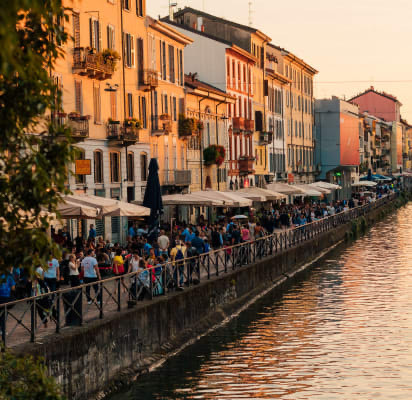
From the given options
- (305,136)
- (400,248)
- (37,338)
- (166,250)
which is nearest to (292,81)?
(305,136)

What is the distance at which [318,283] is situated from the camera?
3716 cm

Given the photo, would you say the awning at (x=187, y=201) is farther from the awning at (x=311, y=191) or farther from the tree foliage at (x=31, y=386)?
the tree foliage at (x=31, y=386)

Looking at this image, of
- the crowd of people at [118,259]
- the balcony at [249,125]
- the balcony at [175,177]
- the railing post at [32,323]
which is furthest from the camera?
the balcony at [249,125]

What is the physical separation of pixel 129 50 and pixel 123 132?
4.73m

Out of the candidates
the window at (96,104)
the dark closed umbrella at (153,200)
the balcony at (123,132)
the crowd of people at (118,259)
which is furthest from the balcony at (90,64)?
the dark closed umbrella at (153,200)

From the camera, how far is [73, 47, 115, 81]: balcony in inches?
1391

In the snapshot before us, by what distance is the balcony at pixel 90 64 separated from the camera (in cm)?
3534

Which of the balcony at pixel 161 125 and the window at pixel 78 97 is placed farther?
the balcony at pixel 161 125

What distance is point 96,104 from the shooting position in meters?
37.8

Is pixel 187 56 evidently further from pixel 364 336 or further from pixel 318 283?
pixel 364 336

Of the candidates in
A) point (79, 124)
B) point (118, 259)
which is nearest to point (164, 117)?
point (79, 124)

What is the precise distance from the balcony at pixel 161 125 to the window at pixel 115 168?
5765mm

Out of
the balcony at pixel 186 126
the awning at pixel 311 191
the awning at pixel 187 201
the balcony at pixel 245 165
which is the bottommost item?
the awning at pixel 311 191

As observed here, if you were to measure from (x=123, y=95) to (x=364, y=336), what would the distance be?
20310 millimetres
